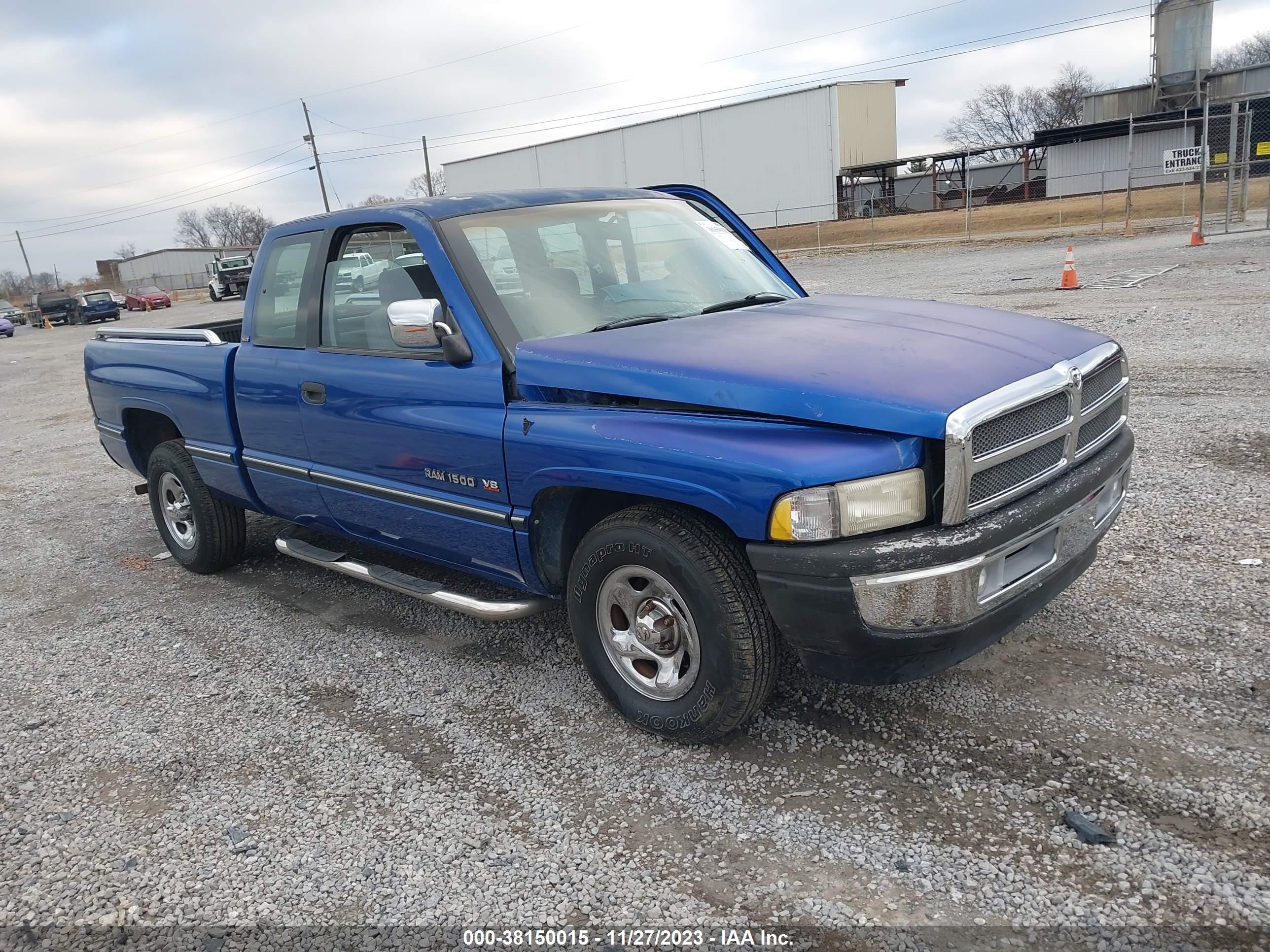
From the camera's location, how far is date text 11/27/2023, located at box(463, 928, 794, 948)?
2.33 metres

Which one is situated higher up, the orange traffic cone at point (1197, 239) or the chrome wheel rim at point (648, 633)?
the orange traffic cone at point (1197, 239)

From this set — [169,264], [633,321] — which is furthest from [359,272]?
[169,264]

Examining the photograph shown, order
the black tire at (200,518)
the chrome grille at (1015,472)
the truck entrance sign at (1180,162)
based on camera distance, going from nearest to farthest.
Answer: the chrome grille at (1015,472)
the black tire at (200,518)
the truck entrance sign at (1180,162)

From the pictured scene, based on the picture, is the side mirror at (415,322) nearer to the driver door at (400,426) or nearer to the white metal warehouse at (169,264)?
the driver door at (400,426)

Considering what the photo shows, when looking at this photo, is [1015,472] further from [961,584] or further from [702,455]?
[702,455]

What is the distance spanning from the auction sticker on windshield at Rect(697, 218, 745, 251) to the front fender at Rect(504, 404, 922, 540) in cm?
159

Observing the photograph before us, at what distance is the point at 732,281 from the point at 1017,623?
1913 mm

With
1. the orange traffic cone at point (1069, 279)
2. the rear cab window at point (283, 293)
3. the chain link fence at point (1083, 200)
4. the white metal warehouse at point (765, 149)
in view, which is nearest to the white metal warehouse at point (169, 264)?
the white metal warehouse at point (765, 149)

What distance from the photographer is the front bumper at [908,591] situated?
101 inches

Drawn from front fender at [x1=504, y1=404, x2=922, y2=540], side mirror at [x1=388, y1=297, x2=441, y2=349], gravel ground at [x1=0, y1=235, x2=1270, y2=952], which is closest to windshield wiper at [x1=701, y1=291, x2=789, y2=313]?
front fender at [x1=504, y1=404, x2=922, y2=540]

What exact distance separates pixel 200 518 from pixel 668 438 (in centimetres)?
349

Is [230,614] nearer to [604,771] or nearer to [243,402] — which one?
[243,402]

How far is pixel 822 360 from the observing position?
2.89 meters

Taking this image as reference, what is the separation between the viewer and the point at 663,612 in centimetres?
A: 309
